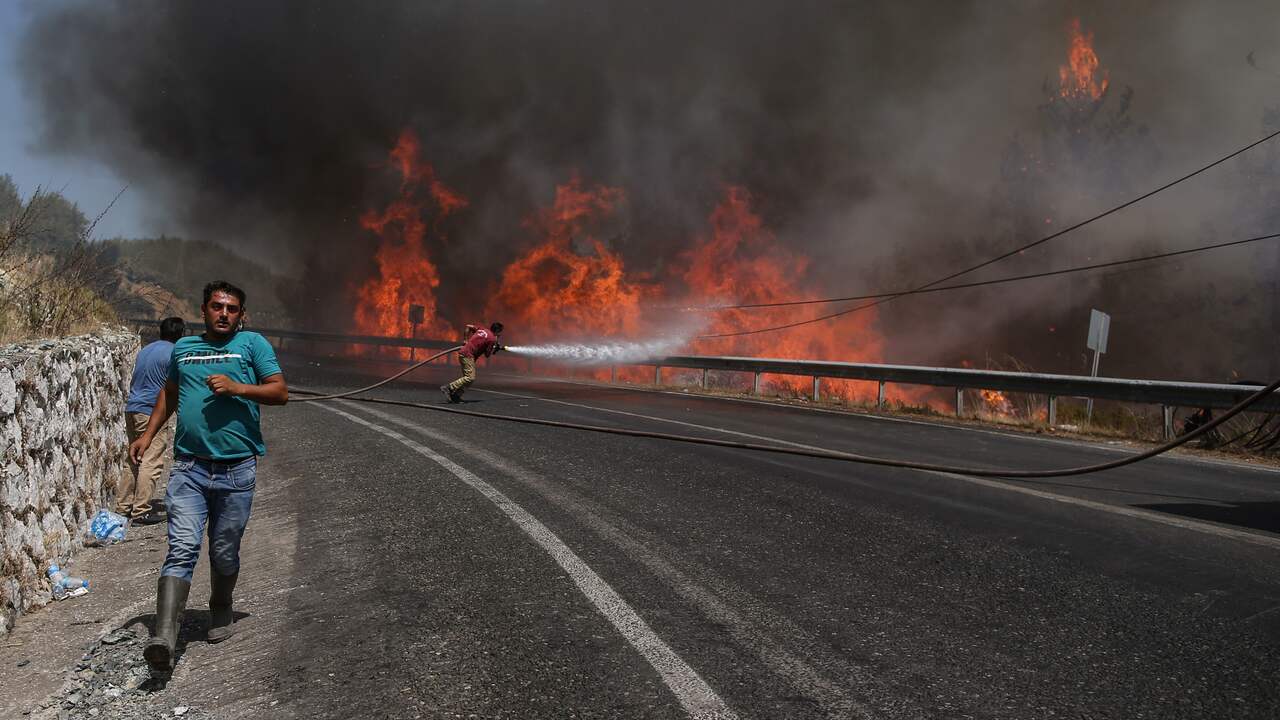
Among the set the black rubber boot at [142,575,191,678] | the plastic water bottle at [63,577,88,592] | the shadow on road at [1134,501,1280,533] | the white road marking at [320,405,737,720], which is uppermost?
the shadow on road at [1134,501,1280,533]

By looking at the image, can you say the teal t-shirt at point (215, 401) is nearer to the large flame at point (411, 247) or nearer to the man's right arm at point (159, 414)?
the man's right arm at point (159, 414)

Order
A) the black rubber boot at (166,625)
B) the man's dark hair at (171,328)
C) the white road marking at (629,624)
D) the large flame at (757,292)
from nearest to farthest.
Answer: the white road marking at (629,624) → the black rubber boot at (166,625) → the man's dark hair at (171,328) → the large flame at (757,292)

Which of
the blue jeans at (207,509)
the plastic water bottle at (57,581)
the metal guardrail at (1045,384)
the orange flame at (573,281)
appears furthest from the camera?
the orange flame at (573,281)

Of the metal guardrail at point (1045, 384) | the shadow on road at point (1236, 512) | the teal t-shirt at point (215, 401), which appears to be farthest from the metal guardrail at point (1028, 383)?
the teal t-shirt at point (215, 401)

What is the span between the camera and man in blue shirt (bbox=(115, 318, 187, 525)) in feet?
22.2

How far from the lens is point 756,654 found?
11.1 feet

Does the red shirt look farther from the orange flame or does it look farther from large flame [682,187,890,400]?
the orange flame

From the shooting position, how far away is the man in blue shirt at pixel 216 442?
4027 mm

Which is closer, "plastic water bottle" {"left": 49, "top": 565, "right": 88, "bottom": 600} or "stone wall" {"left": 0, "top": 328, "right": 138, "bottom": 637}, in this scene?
"stone wall" {"left": 0, "top": 328, "right": 138, "bottom": 637}

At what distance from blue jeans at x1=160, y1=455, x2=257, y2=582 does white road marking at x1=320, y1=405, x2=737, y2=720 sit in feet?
5.66

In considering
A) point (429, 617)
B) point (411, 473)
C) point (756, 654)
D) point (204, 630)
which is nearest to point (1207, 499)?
point (756, 654)

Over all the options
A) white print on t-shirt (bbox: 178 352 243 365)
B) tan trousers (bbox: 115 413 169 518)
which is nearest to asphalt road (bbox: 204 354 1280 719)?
tan trousers (bbox: 115 413 169 518)

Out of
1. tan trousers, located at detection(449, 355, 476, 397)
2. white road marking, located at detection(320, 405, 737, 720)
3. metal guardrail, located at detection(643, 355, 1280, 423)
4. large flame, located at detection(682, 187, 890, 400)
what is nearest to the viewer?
white road marking, located at detection(320, 405, 737, 720)

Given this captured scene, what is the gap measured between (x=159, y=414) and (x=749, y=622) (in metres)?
3.36
